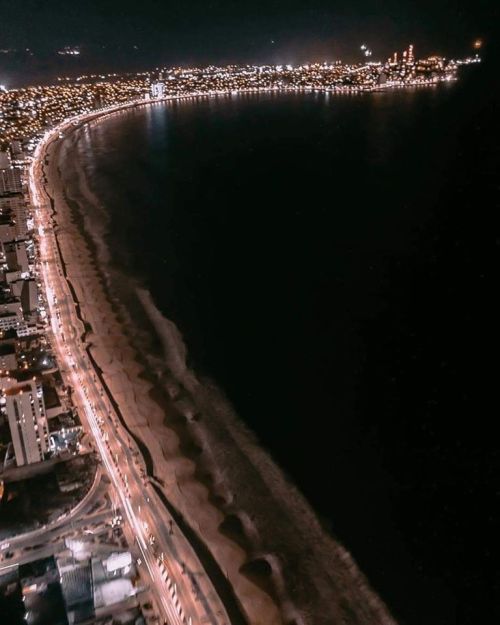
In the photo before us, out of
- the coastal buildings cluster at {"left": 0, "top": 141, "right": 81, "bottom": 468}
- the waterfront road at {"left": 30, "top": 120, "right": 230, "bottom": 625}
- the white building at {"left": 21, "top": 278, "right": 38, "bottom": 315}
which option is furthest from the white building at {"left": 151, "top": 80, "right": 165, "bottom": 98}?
the waterfront road at {"left": 30, "top": 120, "right": 230, "bottom": 625}

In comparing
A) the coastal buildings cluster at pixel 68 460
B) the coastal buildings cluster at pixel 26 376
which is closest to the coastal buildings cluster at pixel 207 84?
the coastal buildings cluster at pixel 26 376

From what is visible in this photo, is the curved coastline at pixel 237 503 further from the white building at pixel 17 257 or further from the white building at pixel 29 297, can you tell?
the white building at pixel 17 257

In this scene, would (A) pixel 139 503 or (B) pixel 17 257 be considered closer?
(A) pixel 139 503

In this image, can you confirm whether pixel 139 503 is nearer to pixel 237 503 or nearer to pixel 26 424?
pixel 237 503

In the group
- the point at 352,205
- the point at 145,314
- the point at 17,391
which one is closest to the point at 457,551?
the point at 17,391

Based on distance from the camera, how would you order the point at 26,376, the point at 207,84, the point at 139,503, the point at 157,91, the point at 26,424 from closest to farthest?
the point at 139,503, the point at 26,424, the point at 26,376, the point at 157,91, the point at 207,84

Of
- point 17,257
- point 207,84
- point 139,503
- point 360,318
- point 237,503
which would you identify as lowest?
point 237,503

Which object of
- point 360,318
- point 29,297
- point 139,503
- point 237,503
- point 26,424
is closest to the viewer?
point 139,503

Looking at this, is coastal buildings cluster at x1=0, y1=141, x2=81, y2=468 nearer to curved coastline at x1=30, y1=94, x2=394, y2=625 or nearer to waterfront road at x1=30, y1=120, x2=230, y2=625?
waterfront road at x1=30, y1=120, x2=230, y2=625

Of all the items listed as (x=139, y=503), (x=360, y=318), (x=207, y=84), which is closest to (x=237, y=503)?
(x=139, y=503)
